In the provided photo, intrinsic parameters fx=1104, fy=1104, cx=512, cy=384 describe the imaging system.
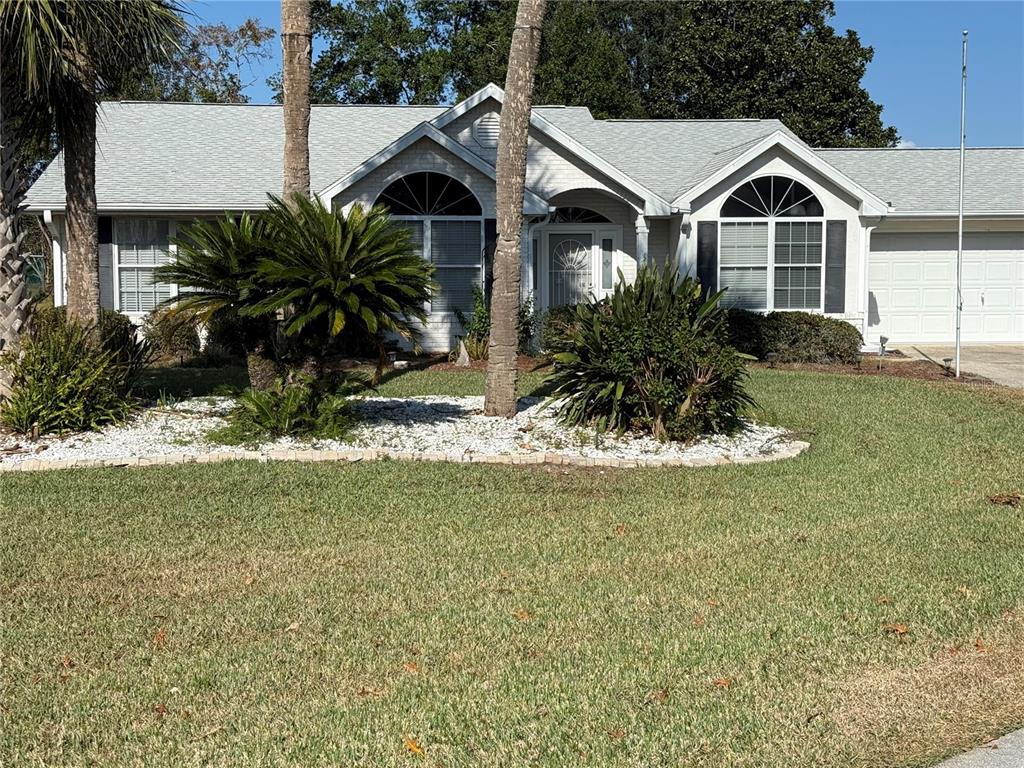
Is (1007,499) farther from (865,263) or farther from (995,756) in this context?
(865,263)

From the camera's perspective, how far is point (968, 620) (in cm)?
583

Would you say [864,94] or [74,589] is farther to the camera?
[864,94]

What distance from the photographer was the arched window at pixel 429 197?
18938mm

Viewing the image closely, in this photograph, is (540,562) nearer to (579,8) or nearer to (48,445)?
(48,445)

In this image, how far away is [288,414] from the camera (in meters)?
10.6

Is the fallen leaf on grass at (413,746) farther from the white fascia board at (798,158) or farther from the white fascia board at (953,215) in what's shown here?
the white fascia board at (953,215)

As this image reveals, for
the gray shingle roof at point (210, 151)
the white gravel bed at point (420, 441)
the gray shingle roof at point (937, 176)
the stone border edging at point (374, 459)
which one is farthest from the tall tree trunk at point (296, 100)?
the gray shingle roof at point (937, 176)

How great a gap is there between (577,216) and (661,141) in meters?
3.94

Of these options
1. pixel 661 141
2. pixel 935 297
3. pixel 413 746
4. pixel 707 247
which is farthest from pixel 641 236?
pixel 413 746

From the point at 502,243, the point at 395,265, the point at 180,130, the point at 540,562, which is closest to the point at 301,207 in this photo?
the point at 395,265

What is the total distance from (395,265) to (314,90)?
92.6ft

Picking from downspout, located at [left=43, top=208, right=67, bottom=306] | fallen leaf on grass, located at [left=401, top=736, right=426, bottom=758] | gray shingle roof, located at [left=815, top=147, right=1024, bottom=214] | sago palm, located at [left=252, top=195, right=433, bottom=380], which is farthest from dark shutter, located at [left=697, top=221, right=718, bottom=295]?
fallen leaf on grass, located at [left=401, top=736, right=426, bottom=758]

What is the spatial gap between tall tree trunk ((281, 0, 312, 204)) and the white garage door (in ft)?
44.9

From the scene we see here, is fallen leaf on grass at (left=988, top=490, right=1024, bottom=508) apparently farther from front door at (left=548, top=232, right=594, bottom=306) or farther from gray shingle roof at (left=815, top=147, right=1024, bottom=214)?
gray shingle roof at (left=815, top=147, right=1024, bottom=214)
